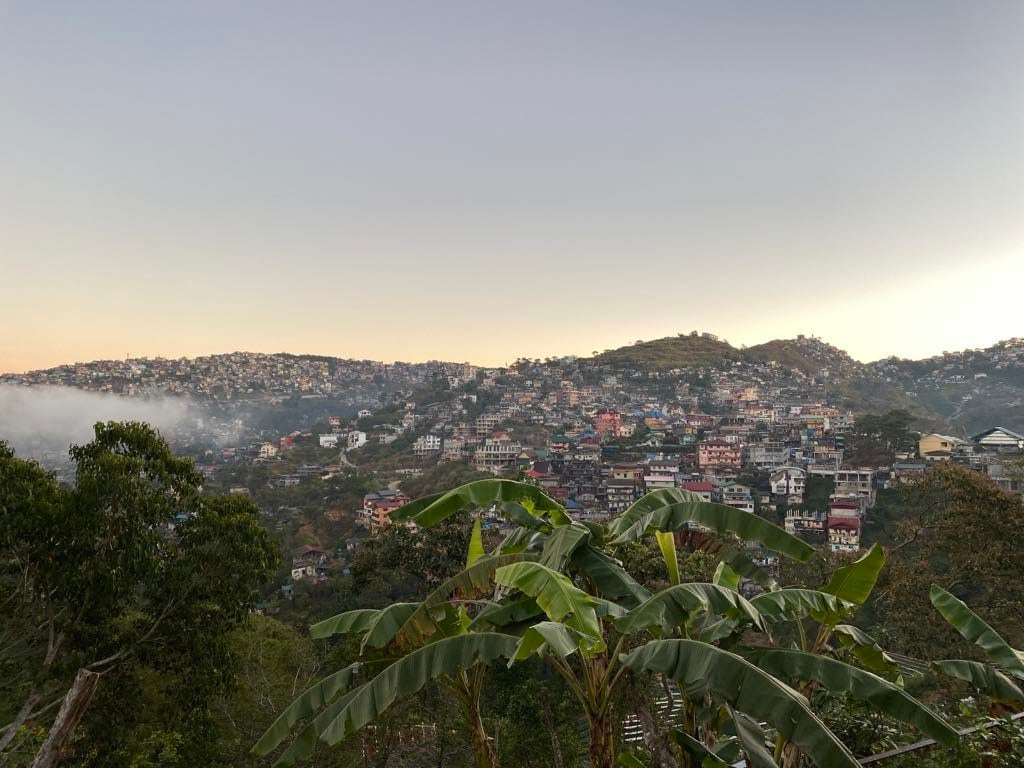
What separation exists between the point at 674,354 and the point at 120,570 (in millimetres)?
126333

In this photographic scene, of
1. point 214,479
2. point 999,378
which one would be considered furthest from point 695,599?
point 999,378

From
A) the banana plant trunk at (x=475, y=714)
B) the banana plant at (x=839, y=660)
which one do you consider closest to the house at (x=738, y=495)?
the banana plant at (x=839, y=660)

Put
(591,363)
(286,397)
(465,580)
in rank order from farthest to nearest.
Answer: (286,397) → (591,363) → (465,580)

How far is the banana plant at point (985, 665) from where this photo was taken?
4.02m

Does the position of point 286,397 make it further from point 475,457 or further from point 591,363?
point 475,457

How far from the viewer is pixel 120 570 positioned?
6.68m

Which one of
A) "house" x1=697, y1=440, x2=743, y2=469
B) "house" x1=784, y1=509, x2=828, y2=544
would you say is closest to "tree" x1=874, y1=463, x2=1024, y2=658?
"house" x1=784, y1=509, x2=828, y2=544

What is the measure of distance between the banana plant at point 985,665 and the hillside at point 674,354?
114121mm

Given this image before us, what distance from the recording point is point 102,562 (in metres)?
6.55

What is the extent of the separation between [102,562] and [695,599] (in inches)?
253

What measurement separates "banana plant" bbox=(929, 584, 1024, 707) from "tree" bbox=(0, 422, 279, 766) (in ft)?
24.0

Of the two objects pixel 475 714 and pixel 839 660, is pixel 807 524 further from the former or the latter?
Result: pixel 475 714

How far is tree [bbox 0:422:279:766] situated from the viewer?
6.52 meters

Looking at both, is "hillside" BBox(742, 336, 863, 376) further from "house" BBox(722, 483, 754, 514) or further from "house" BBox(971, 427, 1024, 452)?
"house" BBox(722, 483, 754, 514)
